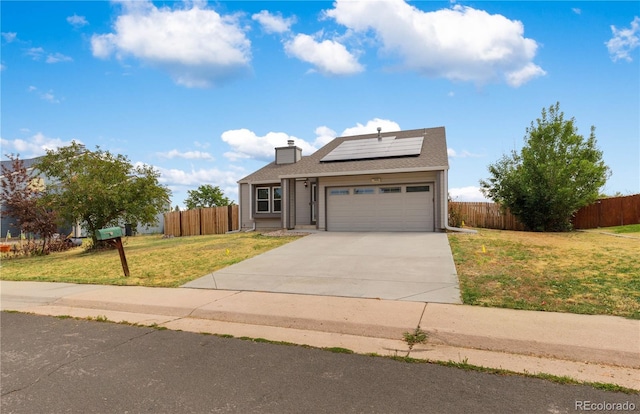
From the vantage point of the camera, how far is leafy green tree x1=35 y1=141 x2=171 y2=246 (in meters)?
15.3

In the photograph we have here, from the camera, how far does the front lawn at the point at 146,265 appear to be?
9422 mm

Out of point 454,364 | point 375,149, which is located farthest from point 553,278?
point 375,149

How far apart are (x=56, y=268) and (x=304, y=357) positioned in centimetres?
1142

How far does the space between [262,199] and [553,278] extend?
638 inches

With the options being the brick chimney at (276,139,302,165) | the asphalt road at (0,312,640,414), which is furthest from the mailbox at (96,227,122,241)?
the brick chimney at (276,139,302,165)

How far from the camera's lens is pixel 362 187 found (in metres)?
17.7

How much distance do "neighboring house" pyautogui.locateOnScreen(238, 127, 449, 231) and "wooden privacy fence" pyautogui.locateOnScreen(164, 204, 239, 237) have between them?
2.60m

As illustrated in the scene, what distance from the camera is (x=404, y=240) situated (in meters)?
13.5

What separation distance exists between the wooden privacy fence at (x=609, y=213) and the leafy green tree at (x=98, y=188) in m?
23.4

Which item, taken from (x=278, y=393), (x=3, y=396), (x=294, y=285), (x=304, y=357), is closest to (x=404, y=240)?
(x=294, y=285)

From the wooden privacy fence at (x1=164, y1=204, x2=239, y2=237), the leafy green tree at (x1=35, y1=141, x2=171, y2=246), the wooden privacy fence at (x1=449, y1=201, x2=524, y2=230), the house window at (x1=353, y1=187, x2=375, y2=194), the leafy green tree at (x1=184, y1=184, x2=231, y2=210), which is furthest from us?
the leafy green tree at (x1=184, y1=184, x2=231, y2=210)

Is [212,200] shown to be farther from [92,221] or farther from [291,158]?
[92,221]

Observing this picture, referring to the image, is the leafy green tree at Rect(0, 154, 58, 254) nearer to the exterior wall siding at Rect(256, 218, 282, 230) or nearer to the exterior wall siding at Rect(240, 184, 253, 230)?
the exterior wall siding at Rect(240, 184, 253, 230)

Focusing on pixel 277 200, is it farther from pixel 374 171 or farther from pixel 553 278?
pixel 553 278
